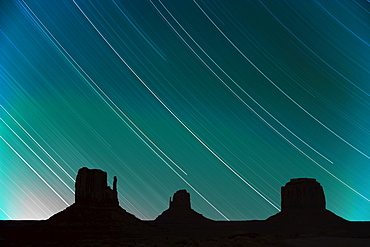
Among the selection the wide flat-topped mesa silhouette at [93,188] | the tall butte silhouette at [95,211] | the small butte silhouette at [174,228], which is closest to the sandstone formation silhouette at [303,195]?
the small butte silhouette at [174,228]

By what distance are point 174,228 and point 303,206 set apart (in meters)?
52.2

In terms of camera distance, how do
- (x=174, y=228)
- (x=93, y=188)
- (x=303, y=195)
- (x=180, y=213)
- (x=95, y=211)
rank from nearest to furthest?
(x=95, y=211) → (x=93, y=188) → (x=174, y=228) → (x=303, y=195) → (x=180, y=213)

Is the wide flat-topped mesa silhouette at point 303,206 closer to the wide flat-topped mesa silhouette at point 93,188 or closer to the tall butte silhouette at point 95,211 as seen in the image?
the tall butte silhouette at point 95,211

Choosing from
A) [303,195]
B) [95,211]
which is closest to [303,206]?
[303,195]

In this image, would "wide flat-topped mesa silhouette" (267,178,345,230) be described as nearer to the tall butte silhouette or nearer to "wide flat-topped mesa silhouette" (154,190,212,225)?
"wide flat-topped mesa silhouette" (154,190,212,225)

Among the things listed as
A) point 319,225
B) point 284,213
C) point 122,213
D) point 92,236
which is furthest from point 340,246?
point 284,213

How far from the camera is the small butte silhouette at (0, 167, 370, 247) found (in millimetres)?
51688

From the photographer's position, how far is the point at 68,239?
68250mm

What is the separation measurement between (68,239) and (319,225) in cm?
8235

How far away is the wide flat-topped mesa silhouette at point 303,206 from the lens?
123m

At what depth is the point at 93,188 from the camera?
99750 millimetres

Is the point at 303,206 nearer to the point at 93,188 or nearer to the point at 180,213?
the point at 180,213

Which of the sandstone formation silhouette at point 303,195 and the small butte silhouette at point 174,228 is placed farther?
the sandstone formation silhouette at point 303,195

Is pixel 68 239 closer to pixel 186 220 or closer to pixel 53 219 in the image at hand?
pixel 53 219
